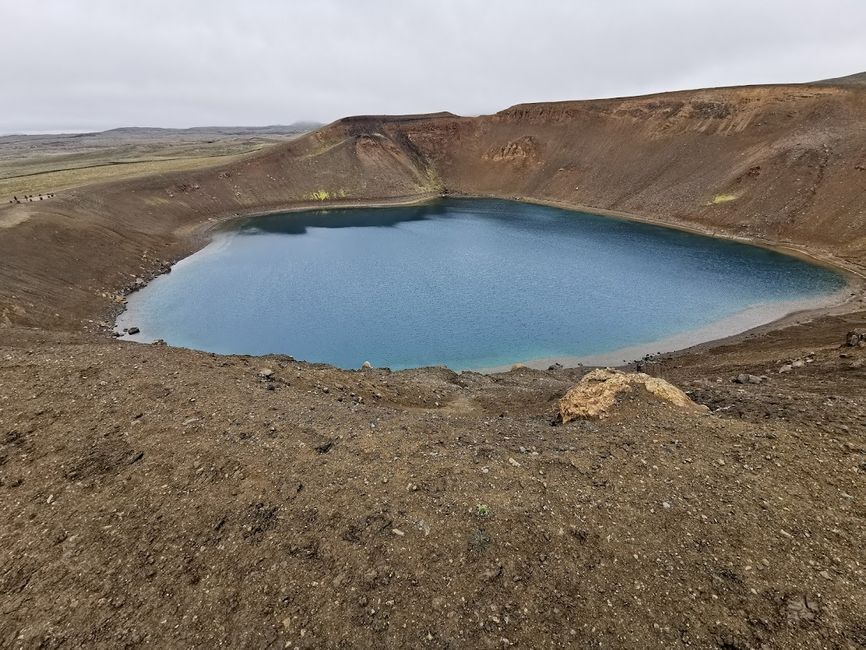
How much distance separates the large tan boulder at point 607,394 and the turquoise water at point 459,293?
13.2 m

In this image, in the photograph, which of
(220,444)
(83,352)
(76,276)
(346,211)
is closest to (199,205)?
(346,211)

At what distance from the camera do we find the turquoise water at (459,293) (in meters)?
29.7

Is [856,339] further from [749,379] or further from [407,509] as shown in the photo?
[407,509]

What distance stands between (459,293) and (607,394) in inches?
1028

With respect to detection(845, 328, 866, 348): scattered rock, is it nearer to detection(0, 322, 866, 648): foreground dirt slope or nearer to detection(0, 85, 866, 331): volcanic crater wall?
detection(0, 322, 866, 648): foreground dirt slope

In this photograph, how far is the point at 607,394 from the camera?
13203mm

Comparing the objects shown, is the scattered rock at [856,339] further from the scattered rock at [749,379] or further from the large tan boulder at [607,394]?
the large tan boulder at [607,394]

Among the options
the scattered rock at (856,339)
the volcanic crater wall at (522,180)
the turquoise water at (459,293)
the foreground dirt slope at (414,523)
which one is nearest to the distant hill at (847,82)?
the volcanic crater wall at (522,180)

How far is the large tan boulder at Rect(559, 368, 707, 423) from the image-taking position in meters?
12.9

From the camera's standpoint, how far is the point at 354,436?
1134cm

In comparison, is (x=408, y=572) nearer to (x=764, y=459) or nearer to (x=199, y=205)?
(x=764, y=459)

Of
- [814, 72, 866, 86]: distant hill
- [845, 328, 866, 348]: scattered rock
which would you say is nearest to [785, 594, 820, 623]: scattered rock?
[845, 328, 866, 348]: scattered rock

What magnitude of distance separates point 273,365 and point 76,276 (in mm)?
30897

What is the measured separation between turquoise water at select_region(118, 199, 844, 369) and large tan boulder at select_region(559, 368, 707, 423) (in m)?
13.2
